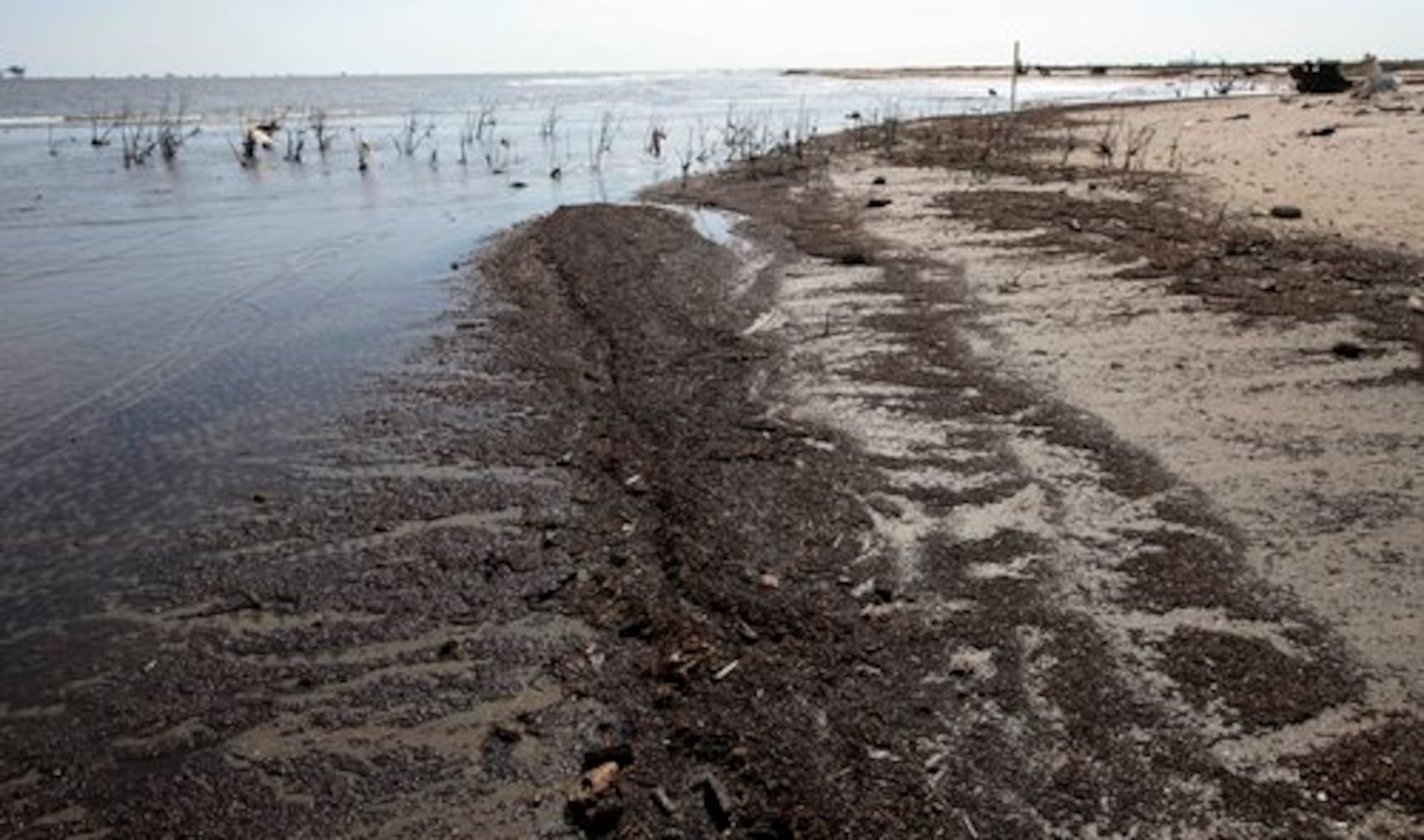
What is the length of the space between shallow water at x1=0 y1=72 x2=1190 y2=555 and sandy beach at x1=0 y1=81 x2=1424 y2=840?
3.32 feet

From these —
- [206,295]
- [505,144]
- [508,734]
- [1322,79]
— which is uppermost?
[1322,79]

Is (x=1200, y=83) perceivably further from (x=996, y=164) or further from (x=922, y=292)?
(x=922, y=292)

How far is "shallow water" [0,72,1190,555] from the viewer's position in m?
7.60

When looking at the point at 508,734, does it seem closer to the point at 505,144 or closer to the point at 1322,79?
the point at 505,144

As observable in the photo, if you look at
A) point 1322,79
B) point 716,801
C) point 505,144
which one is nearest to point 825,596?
point 716,801

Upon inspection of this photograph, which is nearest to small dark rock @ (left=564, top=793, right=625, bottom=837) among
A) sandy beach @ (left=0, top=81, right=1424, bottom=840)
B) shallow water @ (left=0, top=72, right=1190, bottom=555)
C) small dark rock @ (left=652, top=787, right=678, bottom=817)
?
sandy beach @ (left=0, top=81, right=1424, bottom=840)

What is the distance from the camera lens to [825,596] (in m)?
5.20

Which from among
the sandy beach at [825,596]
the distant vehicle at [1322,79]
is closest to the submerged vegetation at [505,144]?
the sandy beach at [825,596]

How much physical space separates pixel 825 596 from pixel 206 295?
11.8 meters

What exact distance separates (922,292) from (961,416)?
4.23 metres

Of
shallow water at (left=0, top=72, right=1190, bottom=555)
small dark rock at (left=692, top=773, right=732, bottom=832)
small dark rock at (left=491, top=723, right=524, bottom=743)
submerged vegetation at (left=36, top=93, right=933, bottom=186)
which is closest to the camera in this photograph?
small dark rock at (left=692, top=773, right=732, bottom=832)

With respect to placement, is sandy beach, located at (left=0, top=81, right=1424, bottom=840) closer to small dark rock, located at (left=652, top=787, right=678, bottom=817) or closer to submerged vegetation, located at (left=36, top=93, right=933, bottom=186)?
small dark rock, located at (left=652, top=787, right=678, bottom=817)

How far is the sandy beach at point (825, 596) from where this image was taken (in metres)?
3.93

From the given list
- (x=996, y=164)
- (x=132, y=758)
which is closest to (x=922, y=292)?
(x=132, y=758)
